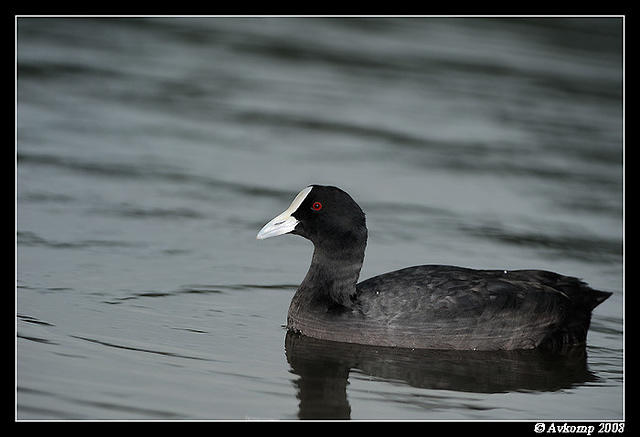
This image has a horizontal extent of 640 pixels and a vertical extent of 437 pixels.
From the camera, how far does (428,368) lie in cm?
787

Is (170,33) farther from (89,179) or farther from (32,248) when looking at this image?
(32,248)

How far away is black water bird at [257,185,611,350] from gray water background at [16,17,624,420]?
0.19 m

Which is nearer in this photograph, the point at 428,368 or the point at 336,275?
the point at 428,368

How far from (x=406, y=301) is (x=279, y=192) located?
13.2 feet

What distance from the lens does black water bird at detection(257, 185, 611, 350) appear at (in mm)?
8141

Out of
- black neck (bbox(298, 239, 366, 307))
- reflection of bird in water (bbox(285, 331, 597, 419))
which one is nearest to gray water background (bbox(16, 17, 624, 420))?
reflection of bird in water (bbox(285, 331, 597, 419))

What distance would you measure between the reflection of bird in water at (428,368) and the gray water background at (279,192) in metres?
0.02

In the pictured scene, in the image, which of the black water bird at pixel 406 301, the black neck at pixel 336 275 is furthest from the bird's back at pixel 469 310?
the black neck at pixel 336 275

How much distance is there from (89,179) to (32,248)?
2263 millimetres

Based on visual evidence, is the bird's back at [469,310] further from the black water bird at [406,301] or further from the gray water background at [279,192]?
the gray water background at [279,192]

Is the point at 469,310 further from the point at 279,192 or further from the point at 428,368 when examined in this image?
the point at 279,192

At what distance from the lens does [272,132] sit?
549 inches

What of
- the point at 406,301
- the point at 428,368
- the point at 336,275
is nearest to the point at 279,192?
the point at 336,275

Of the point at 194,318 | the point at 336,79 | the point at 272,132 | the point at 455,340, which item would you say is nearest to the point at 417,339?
the point at 455,340
